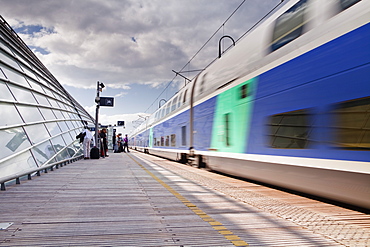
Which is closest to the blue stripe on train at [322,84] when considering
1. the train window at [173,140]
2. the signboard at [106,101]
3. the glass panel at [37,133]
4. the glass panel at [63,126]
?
the glass panel at [37,133]

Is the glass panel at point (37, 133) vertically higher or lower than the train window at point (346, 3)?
lower

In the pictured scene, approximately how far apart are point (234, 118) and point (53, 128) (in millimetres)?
10214

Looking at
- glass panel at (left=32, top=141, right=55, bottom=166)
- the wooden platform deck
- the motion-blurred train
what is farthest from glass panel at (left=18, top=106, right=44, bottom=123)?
the motion-blurred train

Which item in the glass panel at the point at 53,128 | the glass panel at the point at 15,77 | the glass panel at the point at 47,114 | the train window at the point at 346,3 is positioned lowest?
the glass panel at the point at 53,128

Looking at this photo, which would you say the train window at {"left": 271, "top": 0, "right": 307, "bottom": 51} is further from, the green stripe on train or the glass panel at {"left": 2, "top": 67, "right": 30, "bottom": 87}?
the glass panel at {"left": 2, "top": 67, "right": 30, "bottom": 87}

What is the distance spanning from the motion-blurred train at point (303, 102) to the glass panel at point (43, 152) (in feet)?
19.0

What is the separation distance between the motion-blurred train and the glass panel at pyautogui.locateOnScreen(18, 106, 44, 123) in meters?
6.65

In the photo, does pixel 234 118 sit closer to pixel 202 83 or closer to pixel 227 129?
pixel 227 129

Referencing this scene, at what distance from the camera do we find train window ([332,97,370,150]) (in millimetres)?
3779

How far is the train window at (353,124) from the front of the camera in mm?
3779

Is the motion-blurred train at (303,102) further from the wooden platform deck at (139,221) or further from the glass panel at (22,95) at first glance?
the glass panel at (22,95)

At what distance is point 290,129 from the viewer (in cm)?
536

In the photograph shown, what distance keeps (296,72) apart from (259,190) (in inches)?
96.8

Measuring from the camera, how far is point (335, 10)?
15.1 ft
